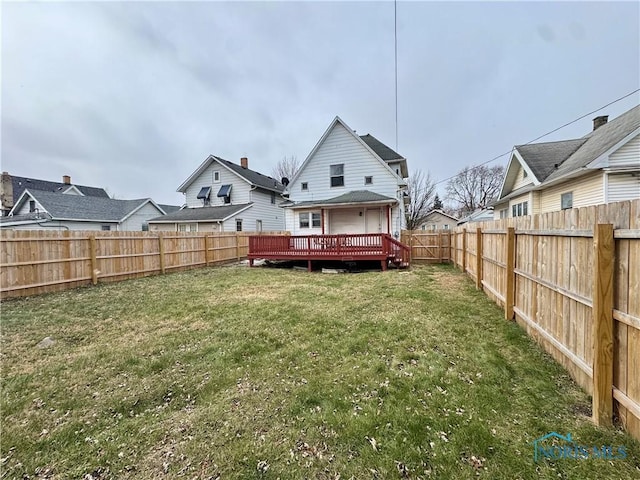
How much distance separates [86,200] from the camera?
25500 millimetres

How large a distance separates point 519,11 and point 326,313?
14.8 metres

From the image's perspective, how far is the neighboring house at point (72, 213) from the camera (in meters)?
21.6

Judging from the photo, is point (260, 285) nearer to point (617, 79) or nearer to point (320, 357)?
point (320, 357)

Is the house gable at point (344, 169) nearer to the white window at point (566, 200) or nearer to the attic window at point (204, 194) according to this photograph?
the white window at point (566, 200)

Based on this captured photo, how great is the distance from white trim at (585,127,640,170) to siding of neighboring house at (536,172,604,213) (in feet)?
1.53

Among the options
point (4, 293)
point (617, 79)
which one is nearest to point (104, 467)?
point (4, 293)

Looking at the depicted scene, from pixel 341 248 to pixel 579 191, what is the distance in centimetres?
973

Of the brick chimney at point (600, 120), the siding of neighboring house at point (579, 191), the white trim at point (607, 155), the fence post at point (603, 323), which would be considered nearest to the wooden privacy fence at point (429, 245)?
the siding of neighboring house at point (579, 191)

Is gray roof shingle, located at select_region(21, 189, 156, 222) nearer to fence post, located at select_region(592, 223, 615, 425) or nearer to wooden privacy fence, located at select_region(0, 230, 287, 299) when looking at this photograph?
wooden privacy fence, located at select_region(0, 230, 287, 299)

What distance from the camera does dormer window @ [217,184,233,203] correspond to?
76.5ft

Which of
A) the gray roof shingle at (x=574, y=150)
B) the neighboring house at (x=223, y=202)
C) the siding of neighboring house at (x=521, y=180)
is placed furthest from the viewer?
the neighboring house at (x=223, y=202)

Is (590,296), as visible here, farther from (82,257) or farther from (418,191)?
(418,191)

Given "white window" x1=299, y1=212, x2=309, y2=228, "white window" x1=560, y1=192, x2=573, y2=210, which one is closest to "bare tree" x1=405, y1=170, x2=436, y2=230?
"white window" x1=299, y1=212, x2=309, y2=228

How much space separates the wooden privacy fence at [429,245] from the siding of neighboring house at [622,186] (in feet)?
19.3
